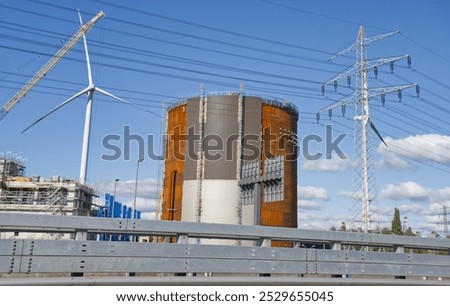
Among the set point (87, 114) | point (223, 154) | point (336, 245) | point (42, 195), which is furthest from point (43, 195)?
point (336, 245)

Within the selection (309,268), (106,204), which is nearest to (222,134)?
(106,204)

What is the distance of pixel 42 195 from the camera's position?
7100 cm

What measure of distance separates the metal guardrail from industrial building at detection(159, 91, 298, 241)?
40.1 metres

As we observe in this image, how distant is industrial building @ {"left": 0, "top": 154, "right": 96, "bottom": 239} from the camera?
68375 mm

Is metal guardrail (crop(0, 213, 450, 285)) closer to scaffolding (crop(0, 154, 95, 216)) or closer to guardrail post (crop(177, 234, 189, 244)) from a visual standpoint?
guardrail post (crop(177, 234, 189, 244))

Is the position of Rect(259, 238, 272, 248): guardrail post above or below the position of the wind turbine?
below

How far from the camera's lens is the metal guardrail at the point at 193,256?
612 cm

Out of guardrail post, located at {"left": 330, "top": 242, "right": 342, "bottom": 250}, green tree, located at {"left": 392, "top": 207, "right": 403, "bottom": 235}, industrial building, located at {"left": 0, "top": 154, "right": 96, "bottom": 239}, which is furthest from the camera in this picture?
green tree, located at {"left": 392, "top": 207, "right": 403, "bottom": 235}

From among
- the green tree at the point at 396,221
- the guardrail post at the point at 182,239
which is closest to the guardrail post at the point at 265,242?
the guardrail post at the point at 182,239

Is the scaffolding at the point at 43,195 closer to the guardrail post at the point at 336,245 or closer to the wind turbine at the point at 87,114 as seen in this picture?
the wind turbine at the point at 87,114

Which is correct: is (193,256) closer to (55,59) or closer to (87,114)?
(87,114)

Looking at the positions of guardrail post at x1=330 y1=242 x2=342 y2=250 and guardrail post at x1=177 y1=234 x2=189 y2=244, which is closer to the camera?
guardrail post at x1=177 y1=234 x2=189 y2=244

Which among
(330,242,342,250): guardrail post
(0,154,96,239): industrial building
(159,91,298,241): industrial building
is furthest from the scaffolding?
(330,242,342,250): guardrail post
